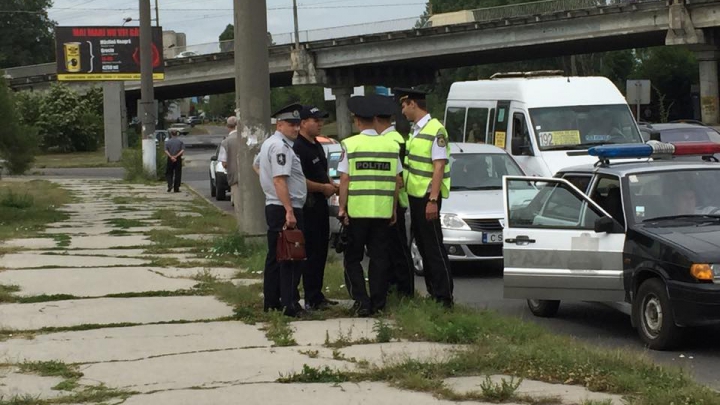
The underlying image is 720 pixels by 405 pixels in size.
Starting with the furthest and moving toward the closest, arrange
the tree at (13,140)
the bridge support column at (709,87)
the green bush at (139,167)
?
the bridge support column at (709,87)
the green bush at (139,167)
the tree at (13,140)

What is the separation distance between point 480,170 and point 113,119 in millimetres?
51928

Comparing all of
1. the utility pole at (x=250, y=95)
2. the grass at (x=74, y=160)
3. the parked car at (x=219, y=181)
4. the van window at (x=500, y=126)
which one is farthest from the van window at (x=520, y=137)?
the grass at (x=74, y=160)

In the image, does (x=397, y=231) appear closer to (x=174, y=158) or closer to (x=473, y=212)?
(x=473, y=212)

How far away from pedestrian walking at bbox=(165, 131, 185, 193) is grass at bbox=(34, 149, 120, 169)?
2417cm

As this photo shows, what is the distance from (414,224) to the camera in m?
10.2

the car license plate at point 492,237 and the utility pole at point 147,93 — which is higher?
the utility pole at point 147,93

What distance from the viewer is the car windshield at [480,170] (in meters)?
15.5

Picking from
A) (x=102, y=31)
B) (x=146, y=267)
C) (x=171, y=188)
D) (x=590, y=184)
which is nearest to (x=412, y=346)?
(x=590, y=184)

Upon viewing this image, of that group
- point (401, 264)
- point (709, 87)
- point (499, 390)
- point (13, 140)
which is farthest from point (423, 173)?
point (709, 87)

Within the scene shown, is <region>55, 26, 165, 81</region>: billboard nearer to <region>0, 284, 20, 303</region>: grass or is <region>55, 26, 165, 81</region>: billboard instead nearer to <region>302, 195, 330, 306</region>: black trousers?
<region>0, 284, 20, 303</region>: grass

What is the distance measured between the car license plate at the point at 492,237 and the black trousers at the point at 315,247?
143 inches

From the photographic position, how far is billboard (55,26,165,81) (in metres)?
59.7

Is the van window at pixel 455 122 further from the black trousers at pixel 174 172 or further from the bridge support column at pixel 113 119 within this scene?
the bridge support column at pixel 113 119

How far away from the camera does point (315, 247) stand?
10.6 meters
